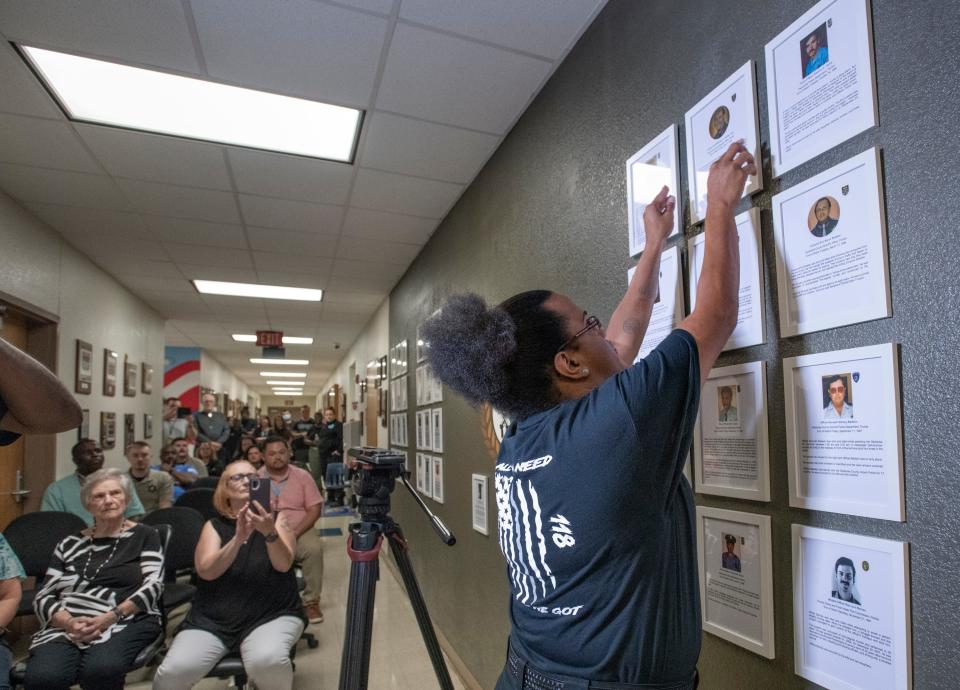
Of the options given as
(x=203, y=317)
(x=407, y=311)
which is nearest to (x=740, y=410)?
(x=407, y=311)

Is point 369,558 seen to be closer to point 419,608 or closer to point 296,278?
point 419,608

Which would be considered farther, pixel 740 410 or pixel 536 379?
pixel 740 410

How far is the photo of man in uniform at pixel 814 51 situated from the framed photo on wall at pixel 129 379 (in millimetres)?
6136

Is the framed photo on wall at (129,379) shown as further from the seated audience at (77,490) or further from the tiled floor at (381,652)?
the tiled floor at (381,652)

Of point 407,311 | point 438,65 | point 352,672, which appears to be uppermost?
point 438,65

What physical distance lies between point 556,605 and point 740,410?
563 millimetres

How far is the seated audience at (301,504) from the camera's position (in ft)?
11.3

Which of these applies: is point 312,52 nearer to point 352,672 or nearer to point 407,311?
point 352,672

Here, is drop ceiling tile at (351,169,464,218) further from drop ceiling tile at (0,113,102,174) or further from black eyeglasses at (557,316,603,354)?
black eyeglasses at (557,316,603,354)

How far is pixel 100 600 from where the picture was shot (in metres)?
2.22

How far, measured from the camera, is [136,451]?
397cm

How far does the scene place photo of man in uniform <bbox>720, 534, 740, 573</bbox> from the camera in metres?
1.12

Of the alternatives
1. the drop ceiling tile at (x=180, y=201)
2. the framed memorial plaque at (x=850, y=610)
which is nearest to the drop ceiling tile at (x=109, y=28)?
the drop ceiling tile at (x=180, y=201)

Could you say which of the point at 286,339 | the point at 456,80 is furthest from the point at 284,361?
the point at 456,80
